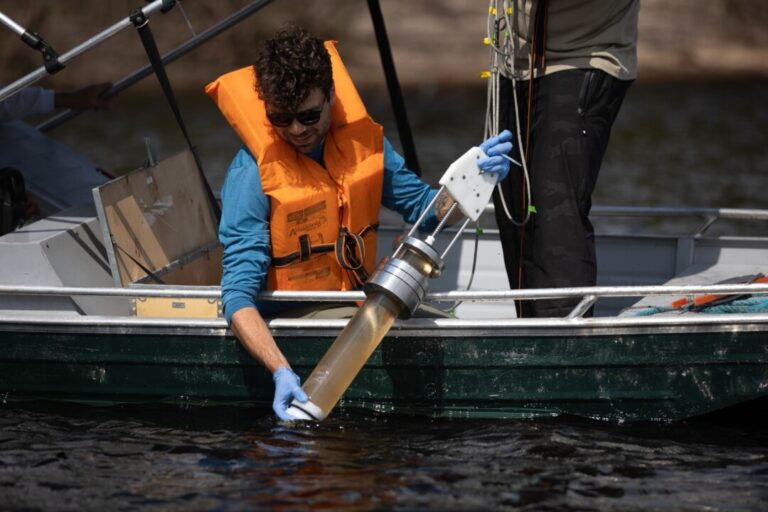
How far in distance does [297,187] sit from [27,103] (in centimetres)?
226

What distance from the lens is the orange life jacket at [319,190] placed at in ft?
17.2

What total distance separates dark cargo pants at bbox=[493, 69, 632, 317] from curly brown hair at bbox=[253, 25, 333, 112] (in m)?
1.01

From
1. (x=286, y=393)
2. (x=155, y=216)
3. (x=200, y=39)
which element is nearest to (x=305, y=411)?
(x=286, y=393)

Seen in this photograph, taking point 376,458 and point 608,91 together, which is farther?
point 608,91

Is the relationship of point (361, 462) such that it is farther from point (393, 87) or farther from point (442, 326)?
point (393, 87)

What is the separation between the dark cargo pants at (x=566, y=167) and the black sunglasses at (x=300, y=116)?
1.01m

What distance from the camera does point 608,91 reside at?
543 cm

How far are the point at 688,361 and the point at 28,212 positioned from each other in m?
3.44

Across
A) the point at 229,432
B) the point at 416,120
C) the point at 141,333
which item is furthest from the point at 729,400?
the point at 416,120

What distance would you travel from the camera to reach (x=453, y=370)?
5312mm

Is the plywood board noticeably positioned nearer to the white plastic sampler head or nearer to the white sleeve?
the white sleeve

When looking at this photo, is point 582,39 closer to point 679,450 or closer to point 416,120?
point 679,450

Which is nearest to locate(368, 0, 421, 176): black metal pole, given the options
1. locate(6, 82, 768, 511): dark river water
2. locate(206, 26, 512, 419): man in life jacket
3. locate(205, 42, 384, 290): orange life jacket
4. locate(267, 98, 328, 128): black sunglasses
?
locate(206, 26, 512, 419): man in life jacket

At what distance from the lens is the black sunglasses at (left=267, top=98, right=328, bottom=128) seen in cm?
505
